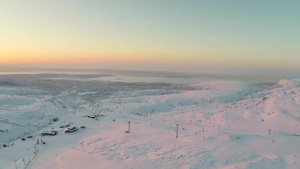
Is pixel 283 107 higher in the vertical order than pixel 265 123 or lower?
higher

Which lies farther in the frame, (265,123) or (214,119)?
(214,119)

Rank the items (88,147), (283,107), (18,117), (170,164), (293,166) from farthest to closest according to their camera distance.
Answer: (18,117) < (283,107) < (88,147) < (170,164) < (293,166)

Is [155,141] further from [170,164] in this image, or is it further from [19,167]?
[19,167]

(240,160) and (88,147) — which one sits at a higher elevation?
(240,160)

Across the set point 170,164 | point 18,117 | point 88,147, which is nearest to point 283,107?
point 170,164


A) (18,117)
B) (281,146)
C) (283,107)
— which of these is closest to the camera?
(281,146)

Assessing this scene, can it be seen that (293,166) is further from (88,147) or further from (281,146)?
(88,147)

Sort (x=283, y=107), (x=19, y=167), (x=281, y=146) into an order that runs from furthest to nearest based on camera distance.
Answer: (x=283, y=107) → (x=281, y=146) → (x=19, y=167)

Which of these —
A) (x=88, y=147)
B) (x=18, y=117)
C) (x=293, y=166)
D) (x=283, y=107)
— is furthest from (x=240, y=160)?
(x=18, y=117)

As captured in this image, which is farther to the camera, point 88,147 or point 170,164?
point 88,147
